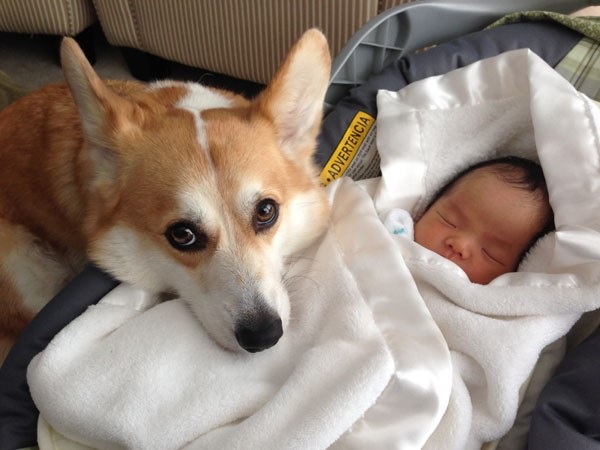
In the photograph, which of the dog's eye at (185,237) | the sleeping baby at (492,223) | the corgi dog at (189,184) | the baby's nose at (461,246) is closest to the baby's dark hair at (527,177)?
the sleeping baby at (492,223)

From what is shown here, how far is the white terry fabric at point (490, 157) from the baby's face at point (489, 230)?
1.6 inches

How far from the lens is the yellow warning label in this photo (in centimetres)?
123

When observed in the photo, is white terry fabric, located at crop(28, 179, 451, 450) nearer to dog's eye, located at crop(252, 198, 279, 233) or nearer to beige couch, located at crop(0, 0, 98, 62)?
dog's eye, located at crop(252, 198, 279, 233)

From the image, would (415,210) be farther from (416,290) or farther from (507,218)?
(416,290)

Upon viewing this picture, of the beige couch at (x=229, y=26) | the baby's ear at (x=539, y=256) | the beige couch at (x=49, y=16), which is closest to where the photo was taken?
the baby's ear at (x=539, y=256)

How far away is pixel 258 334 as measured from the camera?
835 mm

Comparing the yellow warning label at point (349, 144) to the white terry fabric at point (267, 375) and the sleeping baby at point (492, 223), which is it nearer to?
the sleeping baby at point (492, 223)

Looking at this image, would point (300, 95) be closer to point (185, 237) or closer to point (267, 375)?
point (185, 237)

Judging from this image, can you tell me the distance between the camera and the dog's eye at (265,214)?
918mm

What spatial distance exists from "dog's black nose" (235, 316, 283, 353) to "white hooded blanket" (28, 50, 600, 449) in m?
0.05

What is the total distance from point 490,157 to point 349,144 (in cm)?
32

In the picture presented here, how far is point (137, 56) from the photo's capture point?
217 cm

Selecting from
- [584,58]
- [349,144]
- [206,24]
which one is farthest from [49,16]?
[584,58]

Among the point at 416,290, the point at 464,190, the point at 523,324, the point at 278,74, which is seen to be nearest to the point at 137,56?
the point at 278,74
